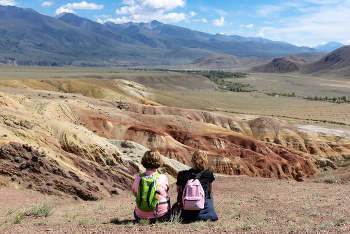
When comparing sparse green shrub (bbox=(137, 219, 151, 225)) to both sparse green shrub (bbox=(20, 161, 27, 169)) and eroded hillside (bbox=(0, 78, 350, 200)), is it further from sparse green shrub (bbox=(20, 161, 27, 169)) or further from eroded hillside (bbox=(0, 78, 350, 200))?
sparse green shrub (bbox=(20, 161, 27, 169))

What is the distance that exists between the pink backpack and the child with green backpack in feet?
1.54

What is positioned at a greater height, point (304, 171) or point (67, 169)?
point (67, 169)

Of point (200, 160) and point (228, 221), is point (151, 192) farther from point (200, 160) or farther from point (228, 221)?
point (228, 221)

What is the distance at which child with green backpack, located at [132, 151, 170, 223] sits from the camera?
6.59 metres

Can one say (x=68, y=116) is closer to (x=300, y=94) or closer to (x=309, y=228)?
(x=309, y=228)

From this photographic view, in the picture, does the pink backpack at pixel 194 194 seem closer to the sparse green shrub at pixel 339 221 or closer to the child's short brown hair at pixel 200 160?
the child's short brown hair at pixel 200 160

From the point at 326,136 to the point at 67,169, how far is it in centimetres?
4706

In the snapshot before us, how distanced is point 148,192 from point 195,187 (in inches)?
40.9

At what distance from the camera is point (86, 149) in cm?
2038

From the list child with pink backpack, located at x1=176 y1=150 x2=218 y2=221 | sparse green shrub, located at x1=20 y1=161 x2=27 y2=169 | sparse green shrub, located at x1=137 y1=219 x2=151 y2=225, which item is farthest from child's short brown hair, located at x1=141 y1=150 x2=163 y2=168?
sparse green shrub, located at x1=20 y1=161 x2=27 y2=169

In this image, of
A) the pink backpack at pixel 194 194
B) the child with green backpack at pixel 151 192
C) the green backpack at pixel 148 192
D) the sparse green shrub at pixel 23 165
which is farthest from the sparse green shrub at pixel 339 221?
the sparse green shrub at pixel 23 165

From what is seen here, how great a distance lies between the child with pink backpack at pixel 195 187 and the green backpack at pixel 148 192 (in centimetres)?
58

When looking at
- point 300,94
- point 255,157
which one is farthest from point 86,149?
point 300,94

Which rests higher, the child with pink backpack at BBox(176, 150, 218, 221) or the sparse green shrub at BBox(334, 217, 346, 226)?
the child with pink backpack at BBox(176, 150, 218, 221)
